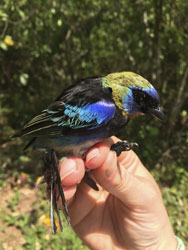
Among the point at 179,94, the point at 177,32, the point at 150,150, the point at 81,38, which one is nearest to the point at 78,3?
the point at 81,38

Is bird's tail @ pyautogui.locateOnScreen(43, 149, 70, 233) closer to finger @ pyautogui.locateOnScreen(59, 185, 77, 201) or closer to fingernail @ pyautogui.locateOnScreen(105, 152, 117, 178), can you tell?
finger @ pyautogui.locateOnScreen(59, 185, 77, 201)

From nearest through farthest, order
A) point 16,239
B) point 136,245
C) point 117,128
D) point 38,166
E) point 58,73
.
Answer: point 117,128
point 136,245
point 16,239
point 38,166
point 58,73

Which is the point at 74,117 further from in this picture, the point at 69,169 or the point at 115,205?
the point at 115,205

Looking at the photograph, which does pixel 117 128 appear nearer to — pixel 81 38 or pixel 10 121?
pixel 81 38

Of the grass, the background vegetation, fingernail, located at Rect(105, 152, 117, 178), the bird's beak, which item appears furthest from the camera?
the background vegetation

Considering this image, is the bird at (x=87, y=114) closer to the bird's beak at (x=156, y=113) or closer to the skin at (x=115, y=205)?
the bird's beak at (x=156, y=113)

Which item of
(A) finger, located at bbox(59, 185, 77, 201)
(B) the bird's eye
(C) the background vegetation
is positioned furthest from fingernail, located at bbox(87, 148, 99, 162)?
(C) the background vegetation

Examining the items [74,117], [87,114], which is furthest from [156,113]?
[74,117]
